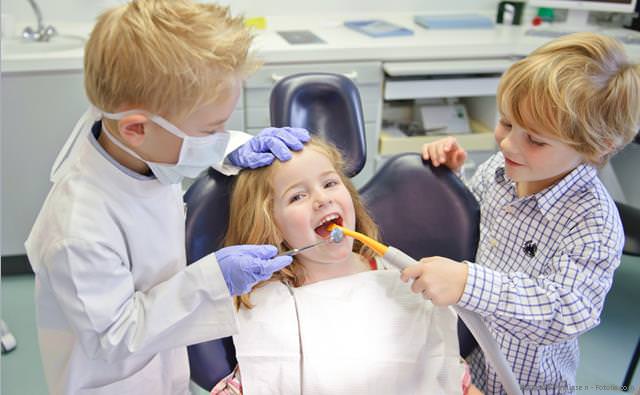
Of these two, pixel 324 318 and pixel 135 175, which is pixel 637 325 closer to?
pixel 324 318

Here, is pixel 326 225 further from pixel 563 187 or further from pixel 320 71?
pixel 320 71

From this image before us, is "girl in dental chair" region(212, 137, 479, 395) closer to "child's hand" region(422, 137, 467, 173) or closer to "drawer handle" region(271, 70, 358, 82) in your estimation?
"child's hand" region(422, 137, 467, 173)

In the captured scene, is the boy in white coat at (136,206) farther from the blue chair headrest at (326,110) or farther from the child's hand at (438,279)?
the blue chair headrest at (326,110)

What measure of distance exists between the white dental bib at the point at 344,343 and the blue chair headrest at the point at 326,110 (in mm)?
384

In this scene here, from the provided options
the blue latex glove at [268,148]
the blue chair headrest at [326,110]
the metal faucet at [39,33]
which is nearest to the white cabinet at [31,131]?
the metal faucet at [39,33]

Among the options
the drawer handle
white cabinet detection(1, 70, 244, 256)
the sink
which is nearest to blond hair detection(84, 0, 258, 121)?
white cabinet detection(1, 70, 244, 256)

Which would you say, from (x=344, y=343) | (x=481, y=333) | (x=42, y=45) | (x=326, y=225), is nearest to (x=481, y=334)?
(x=481, y=333)

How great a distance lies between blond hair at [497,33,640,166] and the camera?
1.15 meters

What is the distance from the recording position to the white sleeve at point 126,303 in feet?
3.23

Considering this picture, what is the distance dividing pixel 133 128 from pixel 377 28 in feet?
6.92

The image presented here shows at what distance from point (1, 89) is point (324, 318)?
1806 mm

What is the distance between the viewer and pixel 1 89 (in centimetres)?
239

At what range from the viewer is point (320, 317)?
1.36 meters

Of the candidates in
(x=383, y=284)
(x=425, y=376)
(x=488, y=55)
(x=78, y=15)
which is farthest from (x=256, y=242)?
(x=78, y=15)
